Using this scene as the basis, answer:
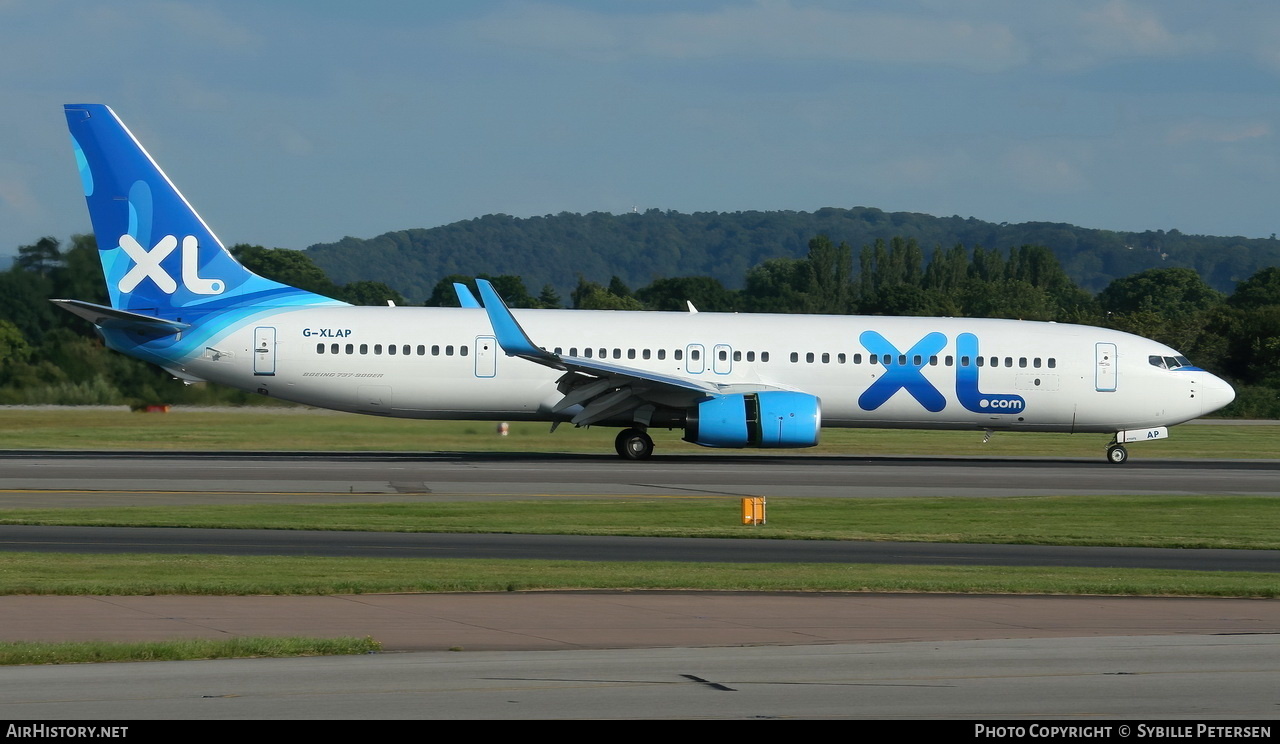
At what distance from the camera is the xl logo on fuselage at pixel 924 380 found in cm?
3309

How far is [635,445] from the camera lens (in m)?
33.0

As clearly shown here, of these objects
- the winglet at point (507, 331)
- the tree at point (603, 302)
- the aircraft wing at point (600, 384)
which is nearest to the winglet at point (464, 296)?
the aircraft wing at point (600, 384)

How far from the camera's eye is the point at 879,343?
33.4m

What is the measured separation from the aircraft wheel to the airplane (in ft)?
0.16

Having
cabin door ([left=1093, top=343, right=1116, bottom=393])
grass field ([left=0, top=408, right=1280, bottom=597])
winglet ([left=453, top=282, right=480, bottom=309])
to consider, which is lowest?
grass field ([left=0, top=408, right=1280, bottom=597])

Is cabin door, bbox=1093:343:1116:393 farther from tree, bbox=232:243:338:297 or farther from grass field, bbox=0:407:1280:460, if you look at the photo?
tree, bbox=232:243:338:297

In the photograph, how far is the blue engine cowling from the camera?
101ft

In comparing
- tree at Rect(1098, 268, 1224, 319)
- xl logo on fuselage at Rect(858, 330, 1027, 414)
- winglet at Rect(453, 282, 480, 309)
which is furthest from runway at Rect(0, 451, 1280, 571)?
tree at Rect(1098, 268, 1224, 319)

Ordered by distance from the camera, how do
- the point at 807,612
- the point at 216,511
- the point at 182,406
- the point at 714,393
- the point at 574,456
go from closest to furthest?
1. the point at 807,612
2. the point at 216,511
3. the point at 714,393
4. the point at 574,456
5. the point at 182,406

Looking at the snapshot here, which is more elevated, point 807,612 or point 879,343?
point 879,343

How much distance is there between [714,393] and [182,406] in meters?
18.3

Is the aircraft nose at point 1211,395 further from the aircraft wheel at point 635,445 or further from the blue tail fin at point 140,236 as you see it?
the blue tail fin at point 140,236
